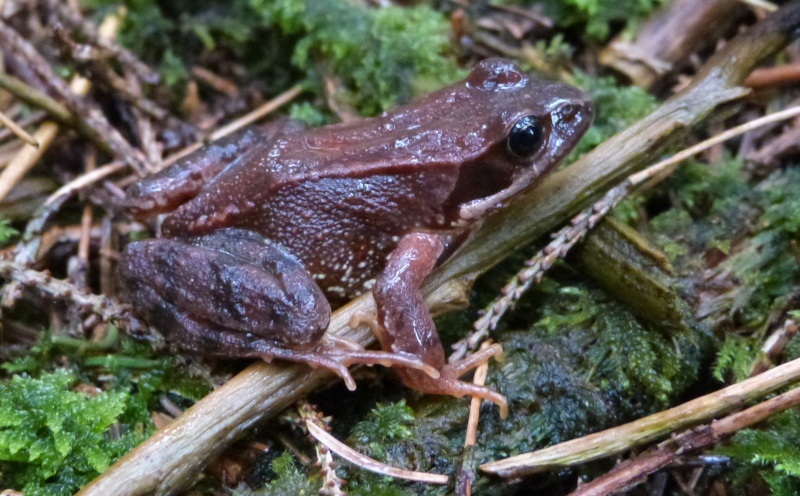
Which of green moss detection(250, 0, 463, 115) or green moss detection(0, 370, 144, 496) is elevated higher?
green moss detection(250, 0, 463, 115)

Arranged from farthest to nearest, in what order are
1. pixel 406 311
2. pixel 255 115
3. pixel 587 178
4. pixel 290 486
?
1. pixel 255 115
2. pixel 587 178
3. pixel 406 311
4. pixel 290 486

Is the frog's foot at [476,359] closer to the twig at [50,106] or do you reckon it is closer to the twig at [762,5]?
the twig at [50,106]

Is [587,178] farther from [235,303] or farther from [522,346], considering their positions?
[235,303]

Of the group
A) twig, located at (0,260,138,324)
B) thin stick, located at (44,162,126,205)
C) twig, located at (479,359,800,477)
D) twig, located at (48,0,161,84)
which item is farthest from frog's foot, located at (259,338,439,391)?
twig, located at (48,0,161,84)

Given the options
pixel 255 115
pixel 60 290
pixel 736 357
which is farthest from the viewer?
pixel 255 115

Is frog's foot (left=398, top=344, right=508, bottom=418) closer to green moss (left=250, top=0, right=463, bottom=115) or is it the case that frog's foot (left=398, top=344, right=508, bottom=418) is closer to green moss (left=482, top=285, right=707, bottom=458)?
green moss (left=482, top=285, right=707, bottom=458)

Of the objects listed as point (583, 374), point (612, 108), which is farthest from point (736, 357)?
point (612, 108)

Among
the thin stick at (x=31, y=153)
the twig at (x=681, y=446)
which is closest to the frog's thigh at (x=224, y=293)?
the thin stick at (x=31, y=153)
